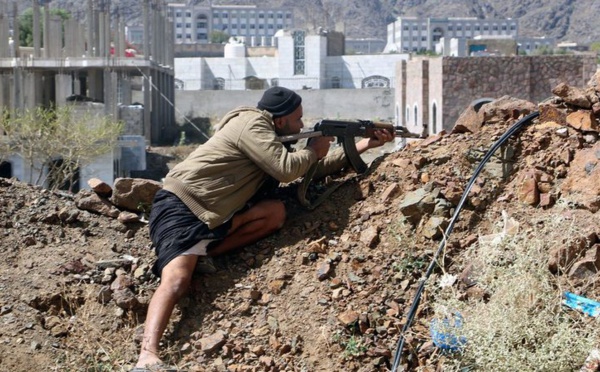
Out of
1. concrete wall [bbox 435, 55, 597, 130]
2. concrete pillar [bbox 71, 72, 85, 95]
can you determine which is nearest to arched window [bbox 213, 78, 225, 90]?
concrete pillar [bbox 71, 72, 85, 95]

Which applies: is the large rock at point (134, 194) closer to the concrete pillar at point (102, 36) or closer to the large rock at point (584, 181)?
the large rock at point (584, 181)

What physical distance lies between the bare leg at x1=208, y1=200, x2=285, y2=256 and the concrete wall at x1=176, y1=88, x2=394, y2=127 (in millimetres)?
46735

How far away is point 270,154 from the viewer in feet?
16.2

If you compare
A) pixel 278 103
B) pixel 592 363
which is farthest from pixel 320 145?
pixel 592 363

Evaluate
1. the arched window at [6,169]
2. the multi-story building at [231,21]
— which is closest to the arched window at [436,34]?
the multi-story building at [231,21]

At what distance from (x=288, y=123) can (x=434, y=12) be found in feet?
511

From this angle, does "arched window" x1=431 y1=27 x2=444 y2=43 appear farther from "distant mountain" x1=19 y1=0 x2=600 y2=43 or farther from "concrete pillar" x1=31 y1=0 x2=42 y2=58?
"concrete pillar" x1=31 y1=0 x2=42 y2=58

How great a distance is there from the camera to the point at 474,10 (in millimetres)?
154000

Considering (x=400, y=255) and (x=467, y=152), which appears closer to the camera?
(x=400, y=255)

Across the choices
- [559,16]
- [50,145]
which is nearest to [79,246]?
[50,145]

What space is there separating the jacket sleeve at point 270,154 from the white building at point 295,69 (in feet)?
194

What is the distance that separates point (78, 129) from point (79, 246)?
22.9m

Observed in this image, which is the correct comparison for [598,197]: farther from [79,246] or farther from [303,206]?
[79,246]

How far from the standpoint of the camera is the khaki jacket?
4938mm
